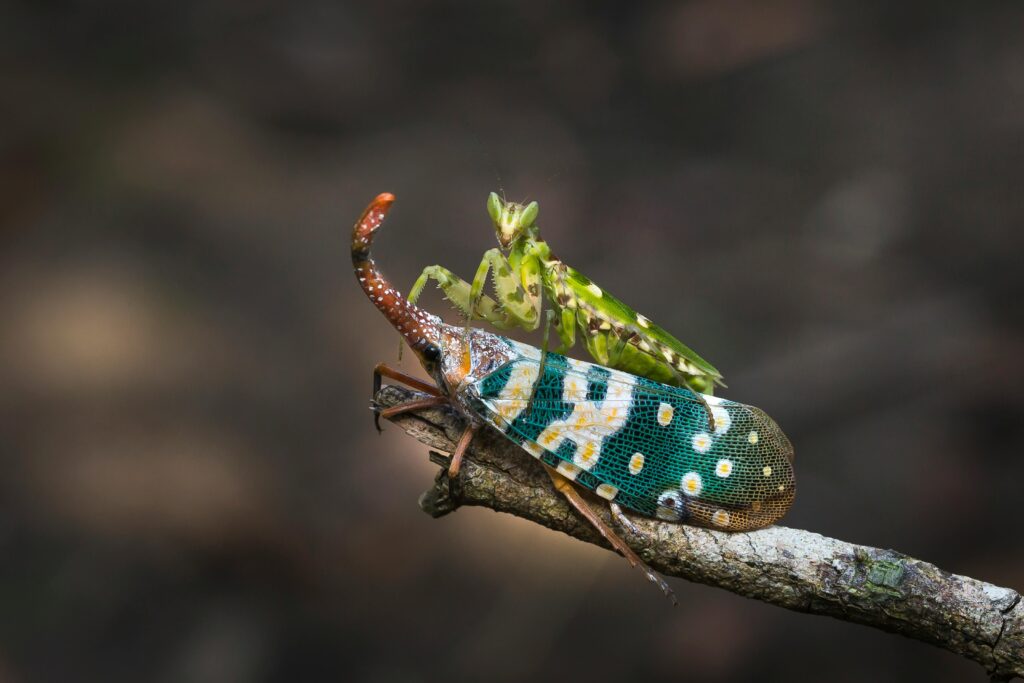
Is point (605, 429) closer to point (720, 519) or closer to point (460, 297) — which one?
point (720, 519)

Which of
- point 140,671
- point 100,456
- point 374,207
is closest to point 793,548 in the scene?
point 374,207

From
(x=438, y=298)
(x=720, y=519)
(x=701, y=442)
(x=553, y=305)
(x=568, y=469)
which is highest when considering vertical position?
(x=438, y=298)

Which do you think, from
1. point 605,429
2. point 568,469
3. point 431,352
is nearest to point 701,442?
point 605,429

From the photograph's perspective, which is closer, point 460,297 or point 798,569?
point 798,569

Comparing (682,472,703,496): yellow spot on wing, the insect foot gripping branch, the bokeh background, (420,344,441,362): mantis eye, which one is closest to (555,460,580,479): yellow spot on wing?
the insect foot gripping branch

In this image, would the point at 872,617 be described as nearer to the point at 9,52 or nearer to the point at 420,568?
the point at 420,568

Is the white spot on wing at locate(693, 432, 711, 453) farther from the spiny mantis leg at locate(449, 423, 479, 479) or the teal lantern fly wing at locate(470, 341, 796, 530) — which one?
the spiny mantis leg at locate(449, 423, 479, 479)

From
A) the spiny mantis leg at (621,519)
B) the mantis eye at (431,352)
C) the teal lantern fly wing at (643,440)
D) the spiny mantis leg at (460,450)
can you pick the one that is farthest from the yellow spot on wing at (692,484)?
the mantis eye at (431,352)
